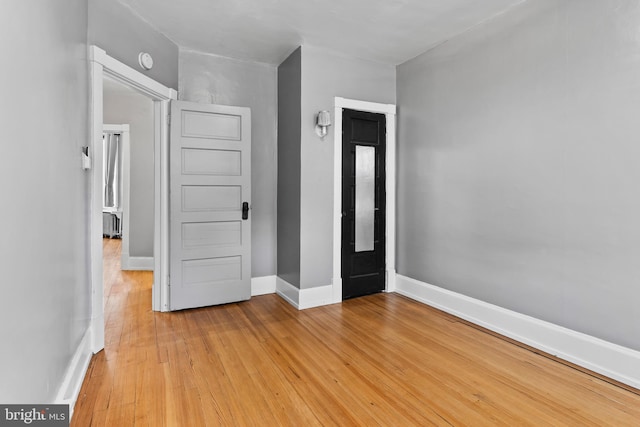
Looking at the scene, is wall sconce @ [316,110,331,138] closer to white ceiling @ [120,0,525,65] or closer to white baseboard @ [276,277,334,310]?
white ceiling @ [120,0,525,65]

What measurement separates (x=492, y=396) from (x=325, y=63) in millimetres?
3472

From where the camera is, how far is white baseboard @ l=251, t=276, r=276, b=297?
420 cm

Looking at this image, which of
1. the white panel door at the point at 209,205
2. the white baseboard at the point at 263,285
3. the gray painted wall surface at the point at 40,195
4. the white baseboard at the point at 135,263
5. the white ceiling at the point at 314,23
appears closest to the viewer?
the gray painted wall surface at the point at 40,195

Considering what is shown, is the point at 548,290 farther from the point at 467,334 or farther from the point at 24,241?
the point at 24,241

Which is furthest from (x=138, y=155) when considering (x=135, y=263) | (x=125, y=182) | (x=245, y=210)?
(x=245, y=210)

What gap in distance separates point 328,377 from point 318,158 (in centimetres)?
231

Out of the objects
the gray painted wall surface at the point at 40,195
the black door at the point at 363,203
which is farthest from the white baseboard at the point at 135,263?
the black door at the point at 363,203

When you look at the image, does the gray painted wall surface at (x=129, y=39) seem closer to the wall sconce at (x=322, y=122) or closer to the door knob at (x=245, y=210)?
the door knob at (x=245, y=210)

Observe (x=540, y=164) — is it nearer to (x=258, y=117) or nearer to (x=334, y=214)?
(x=334, y=214)

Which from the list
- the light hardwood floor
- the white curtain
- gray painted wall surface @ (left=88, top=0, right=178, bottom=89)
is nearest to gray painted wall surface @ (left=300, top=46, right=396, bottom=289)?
the light hardwood floor

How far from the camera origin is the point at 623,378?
224 centimetres

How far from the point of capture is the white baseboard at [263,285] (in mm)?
4199

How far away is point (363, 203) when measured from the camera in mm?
4172

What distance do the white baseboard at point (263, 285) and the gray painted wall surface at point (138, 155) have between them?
8.01ft
